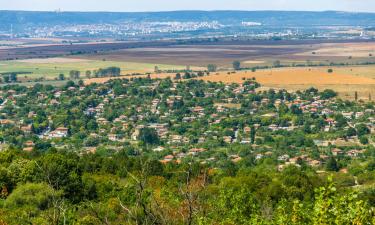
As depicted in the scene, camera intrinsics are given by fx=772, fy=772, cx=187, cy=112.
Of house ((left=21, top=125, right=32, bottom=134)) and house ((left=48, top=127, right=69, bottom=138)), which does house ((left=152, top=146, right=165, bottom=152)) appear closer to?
house ((left=48, top=127, right=69, bottom=138))

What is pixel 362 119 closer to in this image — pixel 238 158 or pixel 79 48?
pixel 238 158

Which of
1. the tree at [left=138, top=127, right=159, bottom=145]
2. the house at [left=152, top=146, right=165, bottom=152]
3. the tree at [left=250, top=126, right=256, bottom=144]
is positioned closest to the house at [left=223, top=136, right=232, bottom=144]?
the tree at [left=250, top=126, right=256, bottom=144]

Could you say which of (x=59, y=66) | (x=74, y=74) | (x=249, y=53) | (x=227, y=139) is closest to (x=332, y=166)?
(x=227, y=139)

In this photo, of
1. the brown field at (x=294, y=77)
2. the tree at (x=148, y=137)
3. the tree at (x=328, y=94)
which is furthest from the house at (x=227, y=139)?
the brown field at (x=294, y=77)

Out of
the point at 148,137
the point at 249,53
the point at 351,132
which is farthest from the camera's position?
the point at 249,53

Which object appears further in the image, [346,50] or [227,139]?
[346,50]

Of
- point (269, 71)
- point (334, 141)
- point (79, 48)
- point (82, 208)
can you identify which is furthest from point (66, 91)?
point (79, 48)

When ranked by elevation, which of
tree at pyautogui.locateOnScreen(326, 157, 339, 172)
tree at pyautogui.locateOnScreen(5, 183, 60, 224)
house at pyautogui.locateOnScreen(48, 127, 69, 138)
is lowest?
house at pyautogui.locateOnScreen(48, 127, 69, 138)

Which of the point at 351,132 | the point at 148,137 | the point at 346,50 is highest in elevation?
the point at 346,50

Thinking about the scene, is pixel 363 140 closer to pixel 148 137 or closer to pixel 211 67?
pixel 148 137
